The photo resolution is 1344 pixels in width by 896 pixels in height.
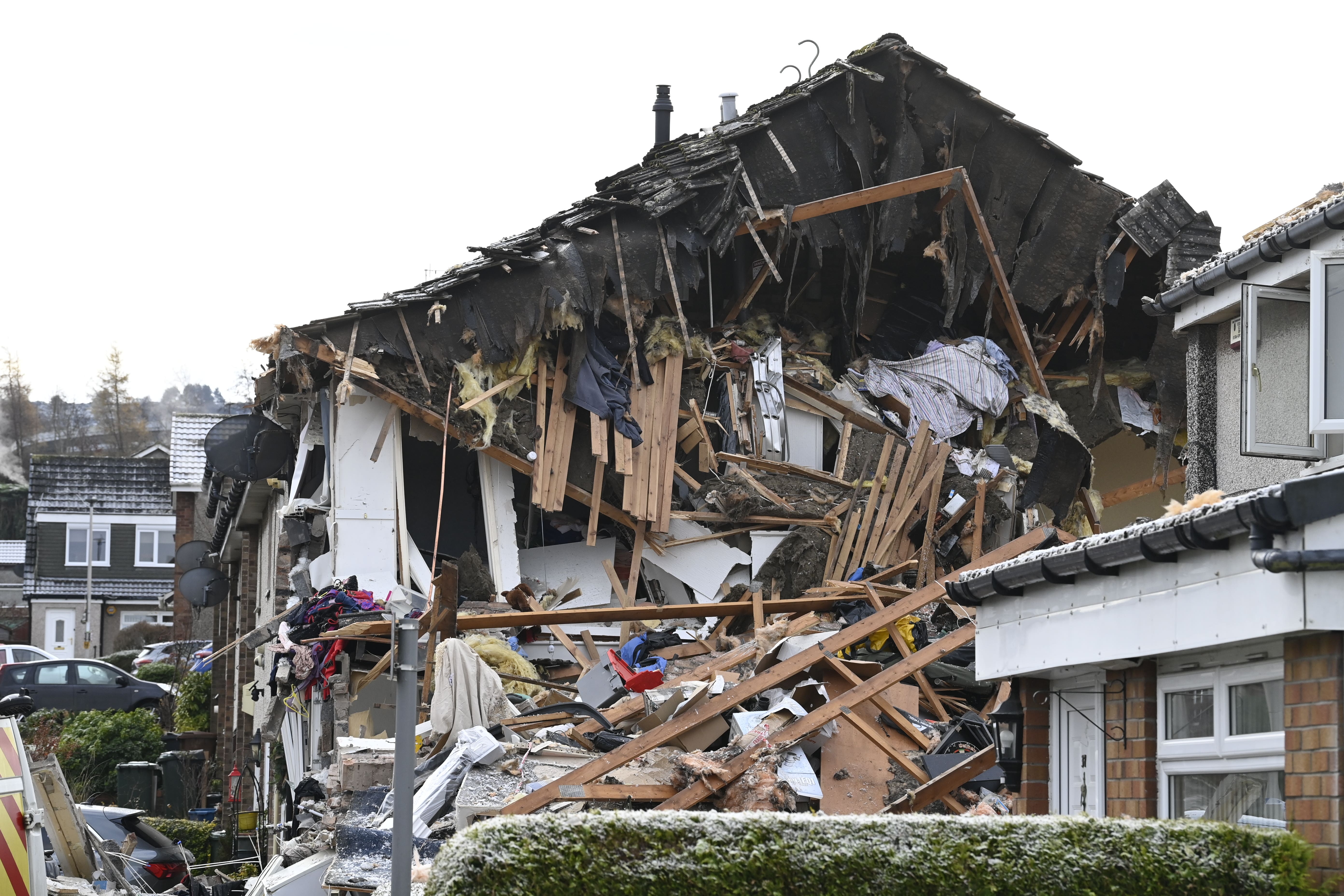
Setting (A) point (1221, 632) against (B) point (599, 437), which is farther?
(B) point (599, 437)

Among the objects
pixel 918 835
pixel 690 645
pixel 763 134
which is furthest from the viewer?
pixel 763 134

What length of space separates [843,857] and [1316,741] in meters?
1.85

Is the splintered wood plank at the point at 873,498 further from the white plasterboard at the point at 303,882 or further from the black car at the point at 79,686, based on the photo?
the black car at the point at 79,686

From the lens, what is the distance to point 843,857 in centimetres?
551

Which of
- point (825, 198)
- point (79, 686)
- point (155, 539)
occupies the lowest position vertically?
point (79, 686)

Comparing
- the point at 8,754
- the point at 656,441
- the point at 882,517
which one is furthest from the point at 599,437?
the point at 8,754

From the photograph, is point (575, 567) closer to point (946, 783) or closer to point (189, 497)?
point (946, 783)

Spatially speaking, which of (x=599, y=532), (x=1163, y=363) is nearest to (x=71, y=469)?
(x=599, y=532)

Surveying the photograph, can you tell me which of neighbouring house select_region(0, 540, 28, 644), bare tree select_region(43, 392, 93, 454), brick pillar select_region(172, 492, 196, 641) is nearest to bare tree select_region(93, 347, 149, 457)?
bare tree select_region(43, 392, 93, 454)

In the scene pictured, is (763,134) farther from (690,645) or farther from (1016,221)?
(690,645)

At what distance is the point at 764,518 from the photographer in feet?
53.0

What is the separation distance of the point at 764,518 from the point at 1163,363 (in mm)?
5456

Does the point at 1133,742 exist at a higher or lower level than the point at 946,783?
higher

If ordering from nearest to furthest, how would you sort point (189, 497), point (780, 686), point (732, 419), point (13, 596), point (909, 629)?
point (780, 686) < point (909, 629) < point (732, 419) < point (189, 497) < point (13, 596)
